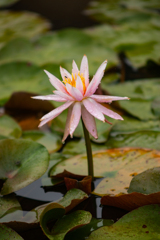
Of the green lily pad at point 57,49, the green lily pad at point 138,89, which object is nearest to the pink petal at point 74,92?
the green lily pad at point 138,89

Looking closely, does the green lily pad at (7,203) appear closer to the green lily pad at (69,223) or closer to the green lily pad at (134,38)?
the green lily pad at (69,223)

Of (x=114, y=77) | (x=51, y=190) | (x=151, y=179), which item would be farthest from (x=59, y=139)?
(x=114, y=77)

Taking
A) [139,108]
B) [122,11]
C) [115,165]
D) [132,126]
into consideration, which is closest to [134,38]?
[122,11]

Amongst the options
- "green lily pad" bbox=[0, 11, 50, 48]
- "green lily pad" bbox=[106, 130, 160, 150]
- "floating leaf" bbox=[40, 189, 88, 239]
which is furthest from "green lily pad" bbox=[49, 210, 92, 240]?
"green lily pad" bbox=[0, 11, 50, 48]

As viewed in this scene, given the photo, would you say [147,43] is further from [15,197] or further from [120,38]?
[15,197]

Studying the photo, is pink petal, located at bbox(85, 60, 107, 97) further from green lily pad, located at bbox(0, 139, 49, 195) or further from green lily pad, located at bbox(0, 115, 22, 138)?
green lily pad, located at bbox(0, 115, 22, 138)

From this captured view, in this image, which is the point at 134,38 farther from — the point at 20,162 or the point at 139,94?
the point at 20,162
